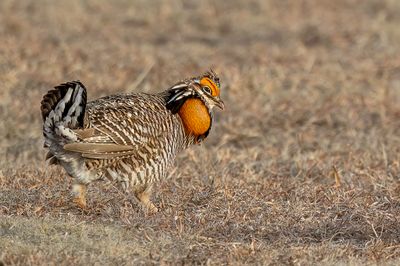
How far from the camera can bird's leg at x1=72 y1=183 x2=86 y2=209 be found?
5.89 m

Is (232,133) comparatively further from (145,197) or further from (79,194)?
(79,194)

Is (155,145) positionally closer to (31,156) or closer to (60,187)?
(60,187)

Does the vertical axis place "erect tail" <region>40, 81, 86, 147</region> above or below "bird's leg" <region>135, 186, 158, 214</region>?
above

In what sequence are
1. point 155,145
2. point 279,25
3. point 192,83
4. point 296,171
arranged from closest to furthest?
1. point 155,145
2. point 192,83
3. point 296,171
4. point 279,25

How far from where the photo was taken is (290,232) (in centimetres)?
564

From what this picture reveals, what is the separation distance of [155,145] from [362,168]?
2.07 metres

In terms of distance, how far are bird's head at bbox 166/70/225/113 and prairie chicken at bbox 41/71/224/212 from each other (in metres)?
0.03

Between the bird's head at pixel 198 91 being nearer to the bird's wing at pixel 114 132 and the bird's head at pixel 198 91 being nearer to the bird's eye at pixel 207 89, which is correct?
the bird's eye at pixel 207 89

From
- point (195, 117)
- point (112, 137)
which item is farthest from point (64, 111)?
point (195, 117)

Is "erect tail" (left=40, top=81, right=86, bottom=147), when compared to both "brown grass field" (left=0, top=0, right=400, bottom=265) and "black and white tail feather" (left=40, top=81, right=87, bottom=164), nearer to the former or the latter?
"black and white tail feather" (left=40, top=81, right=87, bottom=164)

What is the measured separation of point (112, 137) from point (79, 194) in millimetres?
419

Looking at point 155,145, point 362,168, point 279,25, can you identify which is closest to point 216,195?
point 155,145

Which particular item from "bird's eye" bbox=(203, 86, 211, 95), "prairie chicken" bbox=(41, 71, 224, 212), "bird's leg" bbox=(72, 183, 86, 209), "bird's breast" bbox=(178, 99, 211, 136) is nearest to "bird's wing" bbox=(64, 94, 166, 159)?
"prairie chicken" bbox=(41, 71, 224, 212)

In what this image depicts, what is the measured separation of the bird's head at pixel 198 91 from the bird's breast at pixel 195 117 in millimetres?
38
